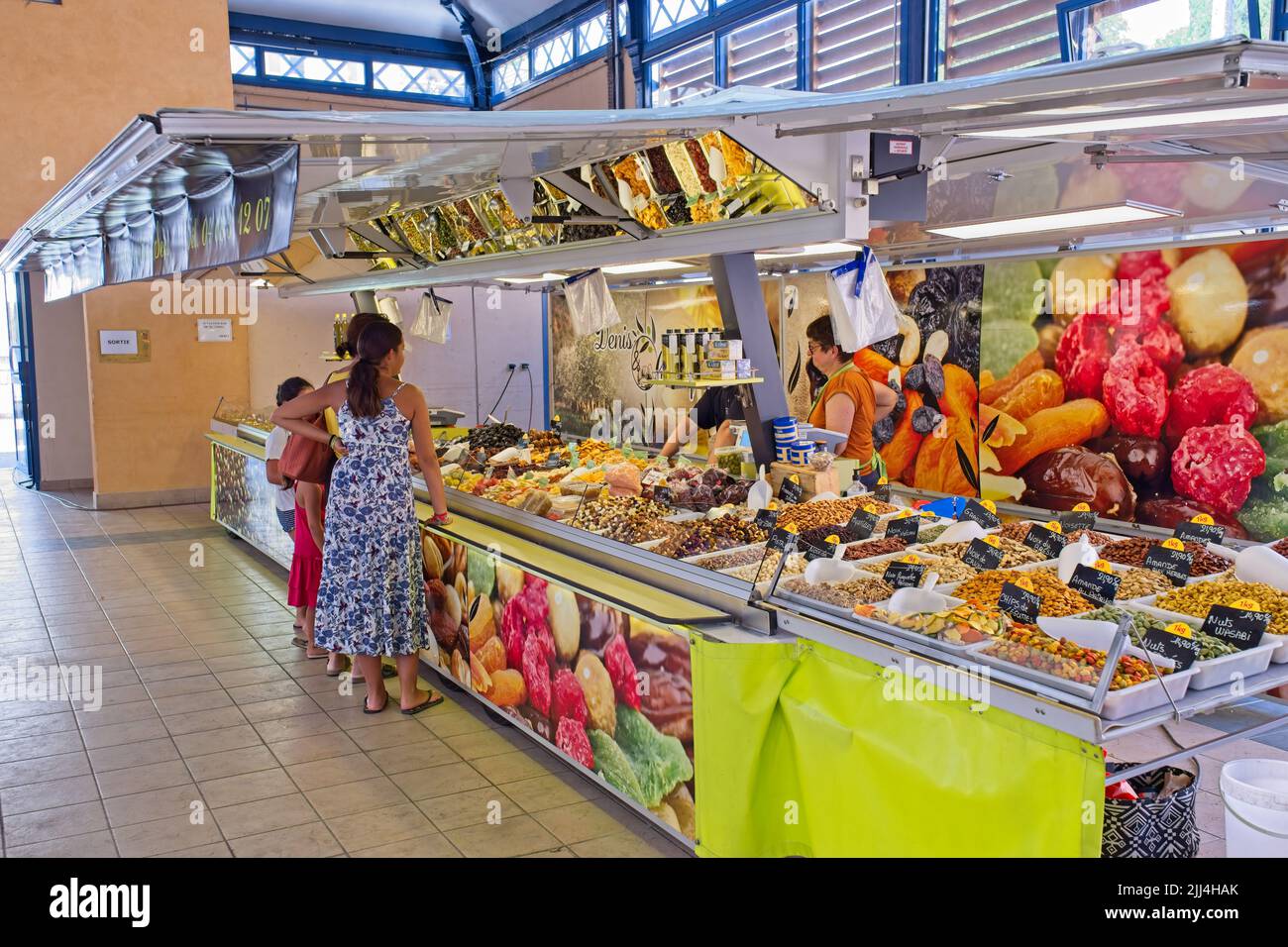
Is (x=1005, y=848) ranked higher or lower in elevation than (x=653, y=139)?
lower

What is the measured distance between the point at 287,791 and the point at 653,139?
316cm

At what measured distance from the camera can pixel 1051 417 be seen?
7.09m

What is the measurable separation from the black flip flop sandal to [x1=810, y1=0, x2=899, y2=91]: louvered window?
6.78m

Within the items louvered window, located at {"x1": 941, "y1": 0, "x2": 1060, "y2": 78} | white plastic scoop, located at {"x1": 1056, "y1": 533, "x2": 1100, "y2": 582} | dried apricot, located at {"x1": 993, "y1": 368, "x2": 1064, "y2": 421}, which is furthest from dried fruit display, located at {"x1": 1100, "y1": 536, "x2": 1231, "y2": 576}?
louvered window, located at {"x1": 941, "y1": 0, "x2": 1060, "y2": 78}

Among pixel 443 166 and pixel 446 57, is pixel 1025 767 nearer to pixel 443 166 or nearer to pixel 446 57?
pixel 443 166

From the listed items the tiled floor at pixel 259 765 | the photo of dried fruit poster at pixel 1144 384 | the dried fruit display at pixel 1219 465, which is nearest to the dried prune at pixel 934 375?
the photo of dried fruit poster at pixel 1144 384

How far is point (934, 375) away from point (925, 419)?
0.34m

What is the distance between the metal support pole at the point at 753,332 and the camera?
15.9 ft

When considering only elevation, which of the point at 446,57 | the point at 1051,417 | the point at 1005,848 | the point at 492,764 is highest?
the point at 446,57

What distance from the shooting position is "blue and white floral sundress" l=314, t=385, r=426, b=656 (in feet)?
17.3

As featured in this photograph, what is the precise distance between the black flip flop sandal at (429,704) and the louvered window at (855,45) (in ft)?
22.2

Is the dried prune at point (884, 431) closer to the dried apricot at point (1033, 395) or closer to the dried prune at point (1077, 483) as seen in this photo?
the dried apricot at point (1033, 395)

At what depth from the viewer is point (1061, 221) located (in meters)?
5.27

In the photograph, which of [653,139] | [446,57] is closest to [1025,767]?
[653,139]
